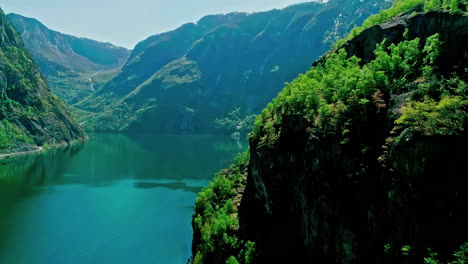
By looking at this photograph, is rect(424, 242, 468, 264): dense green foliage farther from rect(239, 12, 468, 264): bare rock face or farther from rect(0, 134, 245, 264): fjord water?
rect(0, 134, 245, 264): fjord water

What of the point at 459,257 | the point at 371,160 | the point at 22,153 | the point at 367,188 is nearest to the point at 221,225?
the point at 367,188

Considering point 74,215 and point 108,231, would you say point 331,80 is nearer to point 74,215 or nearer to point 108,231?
point 108,231

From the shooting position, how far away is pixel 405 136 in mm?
19875

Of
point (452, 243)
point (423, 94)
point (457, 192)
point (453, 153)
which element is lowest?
point (452, 243)

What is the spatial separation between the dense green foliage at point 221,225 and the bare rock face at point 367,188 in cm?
143

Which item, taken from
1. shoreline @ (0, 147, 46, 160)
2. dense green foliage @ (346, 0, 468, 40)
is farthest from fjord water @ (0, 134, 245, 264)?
dense green foliage @ (346, 0, 468, 40)

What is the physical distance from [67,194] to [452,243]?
298 ft

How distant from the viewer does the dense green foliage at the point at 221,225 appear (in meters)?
37.0

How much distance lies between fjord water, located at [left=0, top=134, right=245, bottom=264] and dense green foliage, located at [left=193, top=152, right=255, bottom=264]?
1170cm

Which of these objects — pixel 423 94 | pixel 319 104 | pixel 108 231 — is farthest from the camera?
pixel 108 231

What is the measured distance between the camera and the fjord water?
59312 mm

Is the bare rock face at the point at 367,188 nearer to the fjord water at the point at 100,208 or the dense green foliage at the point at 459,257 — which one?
the dense green foliage at the point at 459,257

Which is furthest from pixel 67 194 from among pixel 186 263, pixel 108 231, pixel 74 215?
pixel 186 263

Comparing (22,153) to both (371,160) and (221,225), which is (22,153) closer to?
(221,225)
